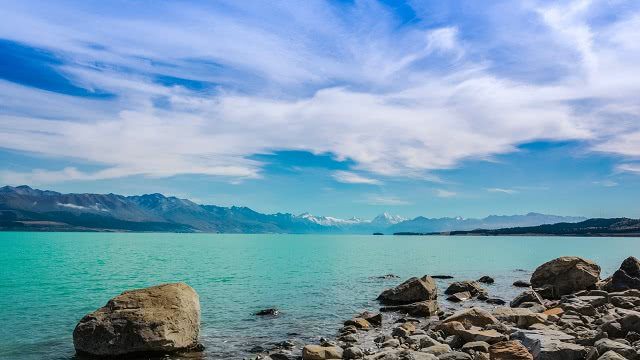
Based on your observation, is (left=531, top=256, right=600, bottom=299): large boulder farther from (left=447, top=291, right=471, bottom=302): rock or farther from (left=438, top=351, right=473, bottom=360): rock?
(left=438, top=351, right=473, bottom=360): rock

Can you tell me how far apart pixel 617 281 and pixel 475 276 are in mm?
25410

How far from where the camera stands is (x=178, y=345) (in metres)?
19.9

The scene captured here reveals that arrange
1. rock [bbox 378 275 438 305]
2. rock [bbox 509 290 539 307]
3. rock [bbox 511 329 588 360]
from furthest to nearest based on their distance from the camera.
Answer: rock [bbox 378 275 438 305] < rock [bbox 509 290 539 307] < rock [bbox 511 329 588 360]

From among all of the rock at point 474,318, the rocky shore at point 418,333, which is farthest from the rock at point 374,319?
the rock at point 474,318

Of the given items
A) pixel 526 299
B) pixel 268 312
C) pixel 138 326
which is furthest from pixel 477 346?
pixel 526 299

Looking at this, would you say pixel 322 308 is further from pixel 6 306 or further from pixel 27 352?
pixel 6 306

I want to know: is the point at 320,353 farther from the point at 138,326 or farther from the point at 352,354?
the point at 138,326

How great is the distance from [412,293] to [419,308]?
382 centimetres

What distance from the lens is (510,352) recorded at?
50.1ft

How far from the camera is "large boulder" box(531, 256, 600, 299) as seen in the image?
36188mm

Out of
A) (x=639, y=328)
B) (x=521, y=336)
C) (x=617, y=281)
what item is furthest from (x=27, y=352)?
(x=617, y=281)

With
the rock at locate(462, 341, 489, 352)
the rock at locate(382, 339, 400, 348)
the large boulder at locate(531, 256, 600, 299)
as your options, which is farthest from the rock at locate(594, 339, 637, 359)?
the large boulder at locate(531, 256, 600, 299)

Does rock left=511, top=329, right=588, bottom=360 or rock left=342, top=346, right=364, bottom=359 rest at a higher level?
rock left=511, top=329, right=588, bottom=360

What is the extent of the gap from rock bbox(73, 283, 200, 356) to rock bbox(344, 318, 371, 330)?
30.6 feet
